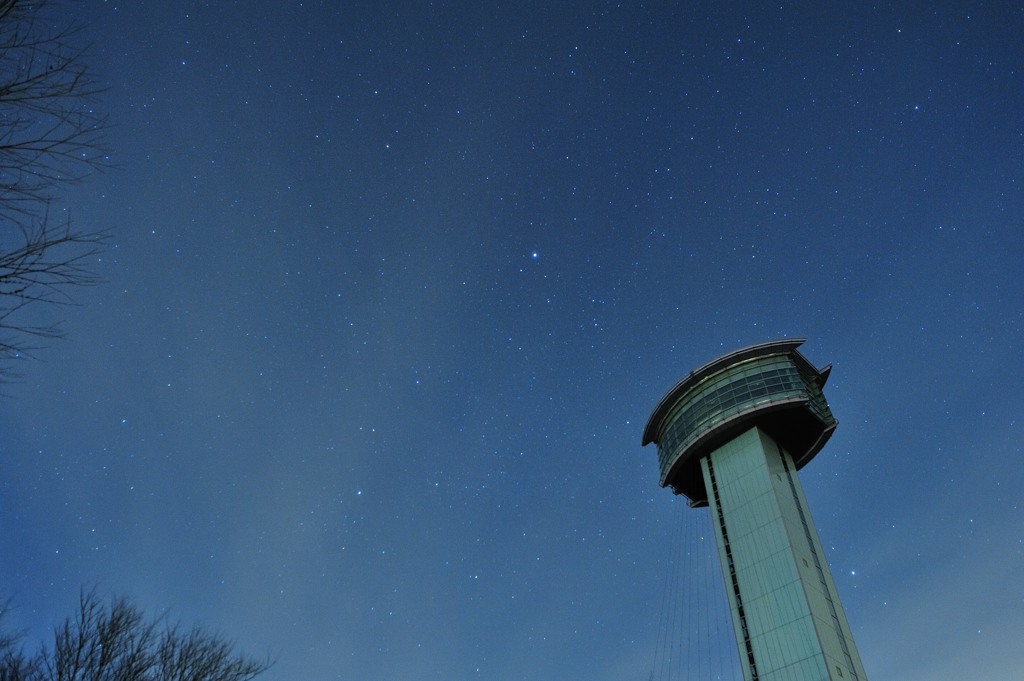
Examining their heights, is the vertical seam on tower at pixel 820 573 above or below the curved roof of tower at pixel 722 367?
below

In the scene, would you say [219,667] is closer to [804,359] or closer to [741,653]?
[741,653]

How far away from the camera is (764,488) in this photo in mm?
42469

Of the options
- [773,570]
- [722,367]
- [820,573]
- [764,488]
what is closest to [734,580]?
[773,570]

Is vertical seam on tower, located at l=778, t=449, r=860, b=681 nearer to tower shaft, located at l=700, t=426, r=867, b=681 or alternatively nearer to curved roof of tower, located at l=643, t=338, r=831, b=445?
tower shaft, located at l=700, t=426, r=867, b=681

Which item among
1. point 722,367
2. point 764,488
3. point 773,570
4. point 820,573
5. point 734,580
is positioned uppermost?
point 722,367

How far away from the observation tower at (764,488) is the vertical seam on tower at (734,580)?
0.06 meters

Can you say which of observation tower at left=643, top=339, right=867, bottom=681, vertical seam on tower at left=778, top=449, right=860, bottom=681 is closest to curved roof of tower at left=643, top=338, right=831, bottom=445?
observation tower at left=643, top=339, right=867, bottom=681

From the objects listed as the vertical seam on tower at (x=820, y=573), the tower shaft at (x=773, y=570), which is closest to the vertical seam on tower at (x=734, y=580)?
the tower shaft at (x=773, y=570)

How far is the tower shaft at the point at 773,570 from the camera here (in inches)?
1366

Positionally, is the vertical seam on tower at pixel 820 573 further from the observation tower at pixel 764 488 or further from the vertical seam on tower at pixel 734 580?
the vertical seam on tower at pixel 734 580

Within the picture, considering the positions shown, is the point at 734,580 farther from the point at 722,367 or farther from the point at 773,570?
the point at 722,367

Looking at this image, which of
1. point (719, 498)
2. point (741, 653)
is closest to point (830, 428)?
point (719, 498)

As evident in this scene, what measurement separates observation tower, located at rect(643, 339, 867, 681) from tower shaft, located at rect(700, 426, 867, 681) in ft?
0.23

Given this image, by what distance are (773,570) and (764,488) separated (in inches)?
229
